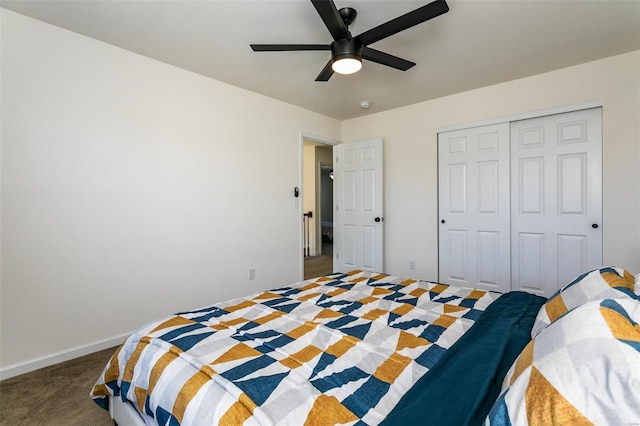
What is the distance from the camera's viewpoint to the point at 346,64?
77.9 inches

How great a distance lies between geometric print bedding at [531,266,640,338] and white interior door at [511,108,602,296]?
1.95 m

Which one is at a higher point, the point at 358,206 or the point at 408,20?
the point at 408,20

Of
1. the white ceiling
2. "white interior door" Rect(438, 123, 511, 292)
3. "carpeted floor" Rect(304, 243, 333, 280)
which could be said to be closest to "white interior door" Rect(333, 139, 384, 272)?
"carpeted floor" Rect(304, 243, 333, 280)

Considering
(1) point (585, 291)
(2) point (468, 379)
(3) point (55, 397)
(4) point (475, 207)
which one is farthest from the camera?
(4) point (475, 207)

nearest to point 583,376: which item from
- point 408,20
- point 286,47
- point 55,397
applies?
point 408,20

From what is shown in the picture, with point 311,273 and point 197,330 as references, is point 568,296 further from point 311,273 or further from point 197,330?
point 311,273

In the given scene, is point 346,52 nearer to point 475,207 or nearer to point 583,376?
point 583,376

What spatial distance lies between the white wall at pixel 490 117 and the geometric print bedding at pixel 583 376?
2698 mm

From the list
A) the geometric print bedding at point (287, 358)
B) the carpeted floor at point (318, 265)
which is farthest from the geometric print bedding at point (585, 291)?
the carpeted floor at point (318, 265)

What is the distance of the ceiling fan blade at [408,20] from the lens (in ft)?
5.14

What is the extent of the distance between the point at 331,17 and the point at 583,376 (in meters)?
1.81

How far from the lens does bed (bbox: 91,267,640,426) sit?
28.1 inches

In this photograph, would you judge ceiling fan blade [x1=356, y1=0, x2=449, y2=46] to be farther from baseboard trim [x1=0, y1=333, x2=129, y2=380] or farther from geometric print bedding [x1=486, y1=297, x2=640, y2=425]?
baseboard trim [x1=0, y1=333, x2=129, y2=380]

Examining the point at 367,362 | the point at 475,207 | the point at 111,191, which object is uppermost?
the point at 111,191
